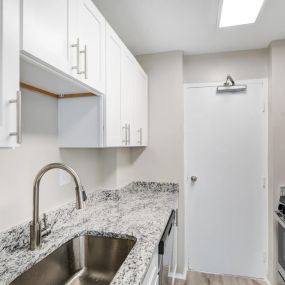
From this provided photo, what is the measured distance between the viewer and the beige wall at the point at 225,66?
2.46 m

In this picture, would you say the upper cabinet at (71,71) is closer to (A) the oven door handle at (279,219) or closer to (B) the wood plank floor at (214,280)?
(A) the oven door handle at (279,219)

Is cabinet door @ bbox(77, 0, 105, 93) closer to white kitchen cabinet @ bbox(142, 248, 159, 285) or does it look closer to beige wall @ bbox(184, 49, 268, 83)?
white kitchen cabinet @ bbox(142, 248, 159, 285)

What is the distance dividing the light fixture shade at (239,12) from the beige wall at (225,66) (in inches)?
23.5

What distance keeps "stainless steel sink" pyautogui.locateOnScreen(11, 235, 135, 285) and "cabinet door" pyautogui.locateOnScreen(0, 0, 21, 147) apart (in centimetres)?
74

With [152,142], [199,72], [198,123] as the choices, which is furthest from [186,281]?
[199,72]

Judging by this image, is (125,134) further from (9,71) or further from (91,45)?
(9,71)

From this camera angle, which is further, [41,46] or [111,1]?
[111,1]

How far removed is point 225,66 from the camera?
2.55 m

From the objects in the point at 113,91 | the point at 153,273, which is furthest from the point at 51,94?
the point at 153,273

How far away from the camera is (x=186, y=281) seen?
7.97ft

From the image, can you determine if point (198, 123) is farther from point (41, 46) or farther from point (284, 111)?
point (41, 46)

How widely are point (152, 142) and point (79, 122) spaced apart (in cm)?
116

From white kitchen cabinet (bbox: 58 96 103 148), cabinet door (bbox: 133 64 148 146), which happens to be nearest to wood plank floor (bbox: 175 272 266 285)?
cabinet door (bbox: 133 64 148 146)

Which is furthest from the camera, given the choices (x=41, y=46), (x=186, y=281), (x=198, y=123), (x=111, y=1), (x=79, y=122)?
(x=198, y=123)
